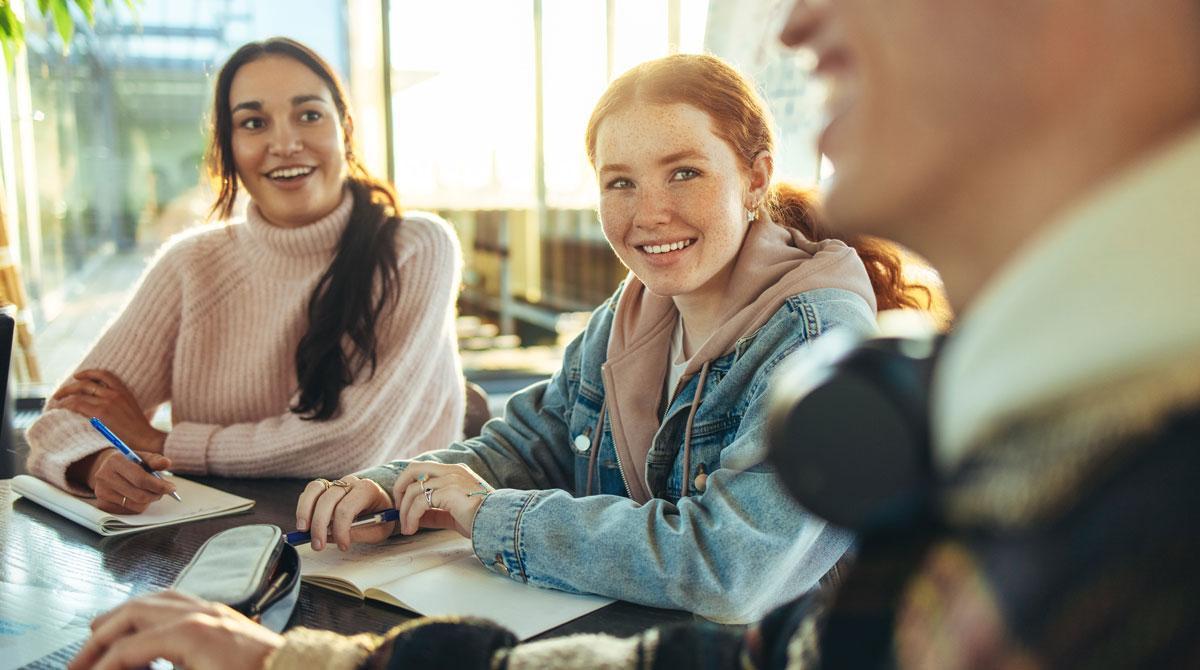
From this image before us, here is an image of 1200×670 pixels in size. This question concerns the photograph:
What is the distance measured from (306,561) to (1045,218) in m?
1.03

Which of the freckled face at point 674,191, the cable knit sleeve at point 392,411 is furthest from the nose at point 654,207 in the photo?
the cable knit sleeve at point 392,411

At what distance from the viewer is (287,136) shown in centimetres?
212

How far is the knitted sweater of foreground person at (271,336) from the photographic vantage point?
1.99 m

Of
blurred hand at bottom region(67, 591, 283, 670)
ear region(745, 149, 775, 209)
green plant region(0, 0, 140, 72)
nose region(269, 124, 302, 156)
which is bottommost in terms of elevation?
blurred hand at bottom region(67, 591, 283, 670)

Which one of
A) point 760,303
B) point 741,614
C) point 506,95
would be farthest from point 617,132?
point 506,95

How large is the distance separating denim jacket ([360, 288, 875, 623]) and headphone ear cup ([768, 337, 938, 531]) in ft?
1.98

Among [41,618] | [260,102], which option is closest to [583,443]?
[41,618]

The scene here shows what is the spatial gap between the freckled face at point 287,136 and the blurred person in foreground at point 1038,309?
1726 mm

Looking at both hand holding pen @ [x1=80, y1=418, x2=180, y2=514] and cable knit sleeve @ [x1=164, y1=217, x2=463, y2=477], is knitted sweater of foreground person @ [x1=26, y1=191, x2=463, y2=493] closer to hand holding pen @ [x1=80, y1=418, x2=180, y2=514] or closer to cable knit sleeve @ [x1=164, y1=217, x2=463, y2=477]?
cable knit sleeve @ [x1=164, y1=217, x2=463, y2=477]

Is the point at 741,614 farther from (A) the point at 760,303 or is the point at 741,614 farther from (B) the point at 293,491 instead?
(B) the point at 293,491

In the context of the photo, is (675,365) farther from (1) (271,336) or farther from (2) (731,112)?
(1) (271,336)

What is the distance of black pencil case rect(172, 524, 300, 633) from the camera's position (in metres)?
0.94

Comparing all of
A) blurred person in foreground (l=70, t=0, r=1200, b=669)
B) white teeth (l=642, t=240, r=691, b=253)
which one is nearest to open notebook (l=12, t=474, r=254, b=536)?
white teeth (l=642, t=240, r=691, b=253)

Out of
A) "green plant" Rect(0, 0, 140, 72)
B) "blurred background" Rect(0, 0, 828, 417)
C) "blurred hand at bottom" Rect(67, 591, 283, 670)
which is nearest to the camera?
"blurred hand at bottom" Rect(67, 591, 283, 670)
